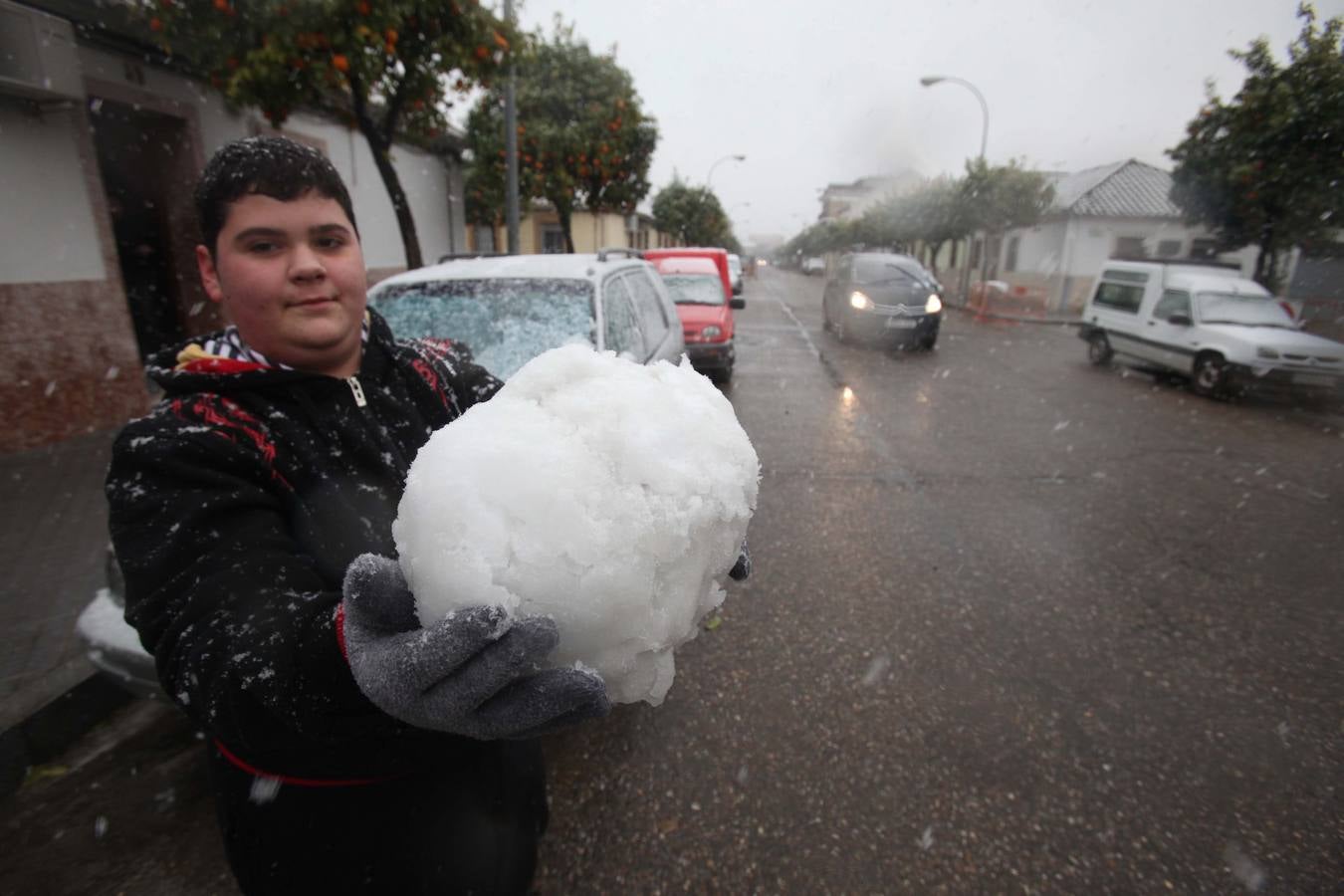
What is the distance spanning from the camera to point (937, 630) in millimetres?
3551

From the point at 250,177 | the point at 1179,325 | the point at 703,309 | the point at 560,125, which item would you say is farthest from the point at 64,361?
the point at 1179,325

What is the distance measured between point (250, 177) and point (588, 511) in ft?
3.11

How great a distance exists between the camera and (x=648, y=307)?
521 cm

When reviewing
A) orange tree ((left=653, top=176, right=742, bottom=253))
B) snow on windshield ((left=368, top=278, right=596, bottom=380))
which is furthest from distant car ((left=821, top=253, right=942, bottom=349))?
orange tree ((left=653, top=176, right=742, bottom=253))

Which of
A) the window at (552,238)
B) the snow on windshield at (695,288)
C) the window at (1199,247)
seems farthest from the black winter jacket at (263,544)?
the window at (1199,247)

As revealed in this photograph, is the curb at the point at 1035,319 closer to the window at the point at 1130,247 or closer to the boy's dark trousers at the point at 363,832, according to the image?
the window at the point at 1130,247

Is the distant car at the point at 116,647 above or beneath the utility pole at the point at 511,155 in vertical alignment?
beneath

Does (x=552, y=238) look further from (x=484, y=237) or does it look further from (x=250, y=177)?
(x=250, y=177)

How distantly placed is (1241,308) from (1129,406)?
2714 mm

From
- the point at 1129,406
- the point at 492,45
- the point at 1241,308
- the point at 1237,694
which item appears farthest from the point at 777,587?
the point at 1241,308

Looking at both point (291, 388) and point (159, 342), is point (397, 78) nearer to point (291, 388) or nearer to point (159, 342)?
point (159, 342)

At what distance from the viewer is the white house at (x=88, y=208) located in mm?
5566

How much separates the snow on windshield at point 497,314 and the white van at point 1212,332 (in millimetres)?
9832

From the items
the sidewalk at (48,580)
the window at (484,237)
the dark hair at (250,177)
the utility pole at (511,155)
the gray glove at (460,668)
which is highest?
the utility pole at (511,155)
